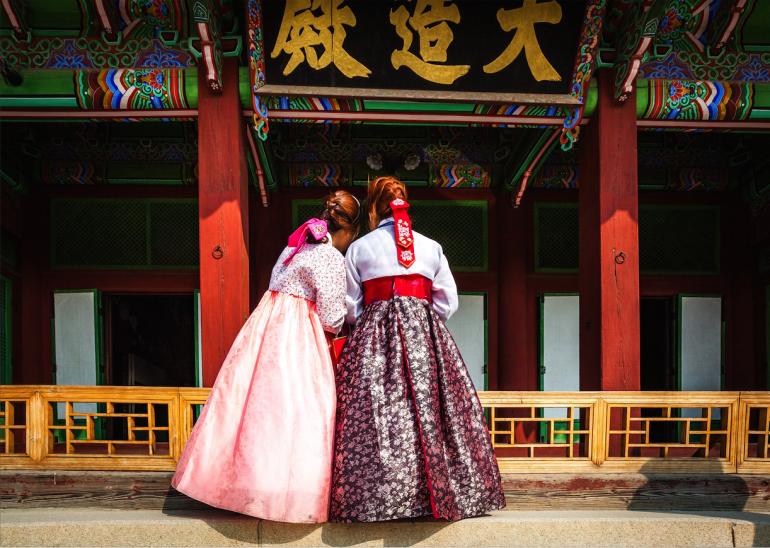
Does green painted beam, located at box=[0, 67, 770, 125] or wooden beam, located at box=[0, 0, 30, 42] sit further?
green painted beam, located at box=[0, 67, 770, 125]

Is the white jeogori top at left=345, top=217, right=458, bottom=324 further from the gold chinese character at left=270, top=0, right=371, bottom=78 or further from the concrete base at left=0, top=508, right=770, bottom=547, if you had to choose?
the gold chinese character at left=270, top=0, right=371, bottom=78

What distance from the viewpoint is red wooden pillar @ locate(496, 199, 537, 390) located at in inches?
245

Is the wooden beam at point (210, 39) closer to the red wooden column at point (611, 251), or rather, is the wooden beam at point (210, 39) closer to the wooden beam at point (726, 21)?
the red wooden column at point (611, 251)

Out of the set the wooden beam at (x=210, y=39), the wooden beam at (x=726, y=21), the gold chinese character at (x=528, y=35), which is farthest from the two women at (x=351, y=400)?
the wooden beam at (x=726, y=21)

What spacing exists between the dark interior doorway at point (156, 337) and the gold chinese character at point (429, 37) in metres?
4.82

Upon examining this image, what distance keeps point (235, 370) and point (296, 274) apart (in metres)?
0.51

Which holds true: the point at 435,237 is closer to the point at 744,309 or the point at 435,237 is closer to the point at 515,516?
the point at 744,309

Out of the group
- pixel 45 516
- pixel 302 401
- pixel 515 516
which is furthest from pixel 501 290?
pixel 45 516

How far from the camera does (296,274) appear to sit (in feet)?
8.58

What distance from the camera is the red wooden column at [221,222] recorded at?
12.6ft

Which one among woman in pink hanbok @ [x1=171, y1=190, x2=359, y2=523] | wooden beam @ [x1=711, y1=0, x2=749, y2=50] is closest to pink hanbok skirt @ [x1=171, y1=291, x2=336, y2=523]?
woman in pink hanbok @ [x1=171, y1=190, x2=359, y2=523]

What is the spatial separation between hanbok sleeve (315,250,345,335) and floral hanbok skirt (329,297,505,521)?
13 centimetres

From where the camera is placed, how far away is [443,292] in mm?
2725

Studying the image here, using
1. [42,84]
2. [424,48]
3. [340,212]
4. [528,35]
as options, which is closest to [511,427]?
[340,212]
